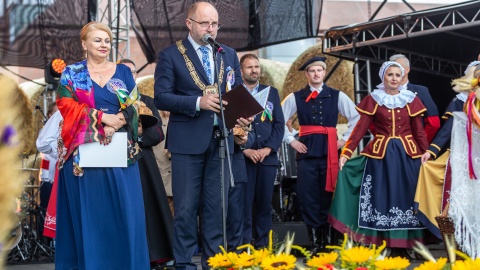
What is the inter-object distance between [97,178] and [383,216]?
340cm

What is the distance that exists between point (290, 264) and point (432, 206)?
5.14m

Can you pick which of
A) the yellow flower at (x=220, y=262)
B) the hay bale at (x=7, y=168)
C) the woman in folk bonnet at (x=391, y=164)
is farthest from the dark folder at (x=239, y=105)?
the hay bale at (x=7, y=168)

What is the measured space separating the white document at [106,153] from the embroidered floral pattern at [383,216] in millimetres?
3244

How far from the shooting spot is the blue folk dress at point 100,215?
4770 millimetres

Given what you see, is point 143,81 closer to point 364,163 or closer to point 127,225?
point 364,163

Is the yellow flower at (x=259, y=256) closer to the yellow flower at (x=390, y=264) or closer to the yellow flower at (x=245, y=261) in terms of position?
the yellow flower at (x=245, y=261)

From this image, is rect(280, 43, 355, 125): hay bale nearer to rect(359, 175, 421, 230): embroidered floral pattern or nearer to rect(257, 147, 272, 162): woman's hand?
rect(359, 175, 421, 230): embroidered floral pattern

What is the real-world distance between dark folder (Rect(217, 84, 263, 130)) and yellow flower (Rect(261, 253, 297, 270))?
2.48m

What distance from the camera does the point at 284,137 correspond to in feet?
27.2

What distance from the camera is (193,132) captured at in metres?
5.09

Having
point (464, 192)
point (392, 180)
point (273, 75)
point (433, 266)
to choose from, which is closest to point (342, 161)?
point (392, 180)

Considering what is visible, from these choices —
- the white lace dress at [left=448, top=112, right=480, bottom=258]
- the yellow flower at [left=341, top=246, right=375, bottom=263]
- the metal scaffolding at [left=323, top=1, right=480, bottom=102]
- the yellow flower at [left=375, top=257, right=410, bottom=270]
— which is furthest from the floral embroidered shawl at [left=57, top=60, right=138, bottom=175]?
the metal scaffolding at [left=323, top=1, right=480, bottom=102]

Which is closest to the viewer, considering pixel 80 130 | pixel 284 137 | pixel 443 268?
pixel 443 268

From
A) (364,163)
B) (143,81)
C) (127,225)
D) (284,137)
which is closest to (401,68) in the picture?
(364,163)
